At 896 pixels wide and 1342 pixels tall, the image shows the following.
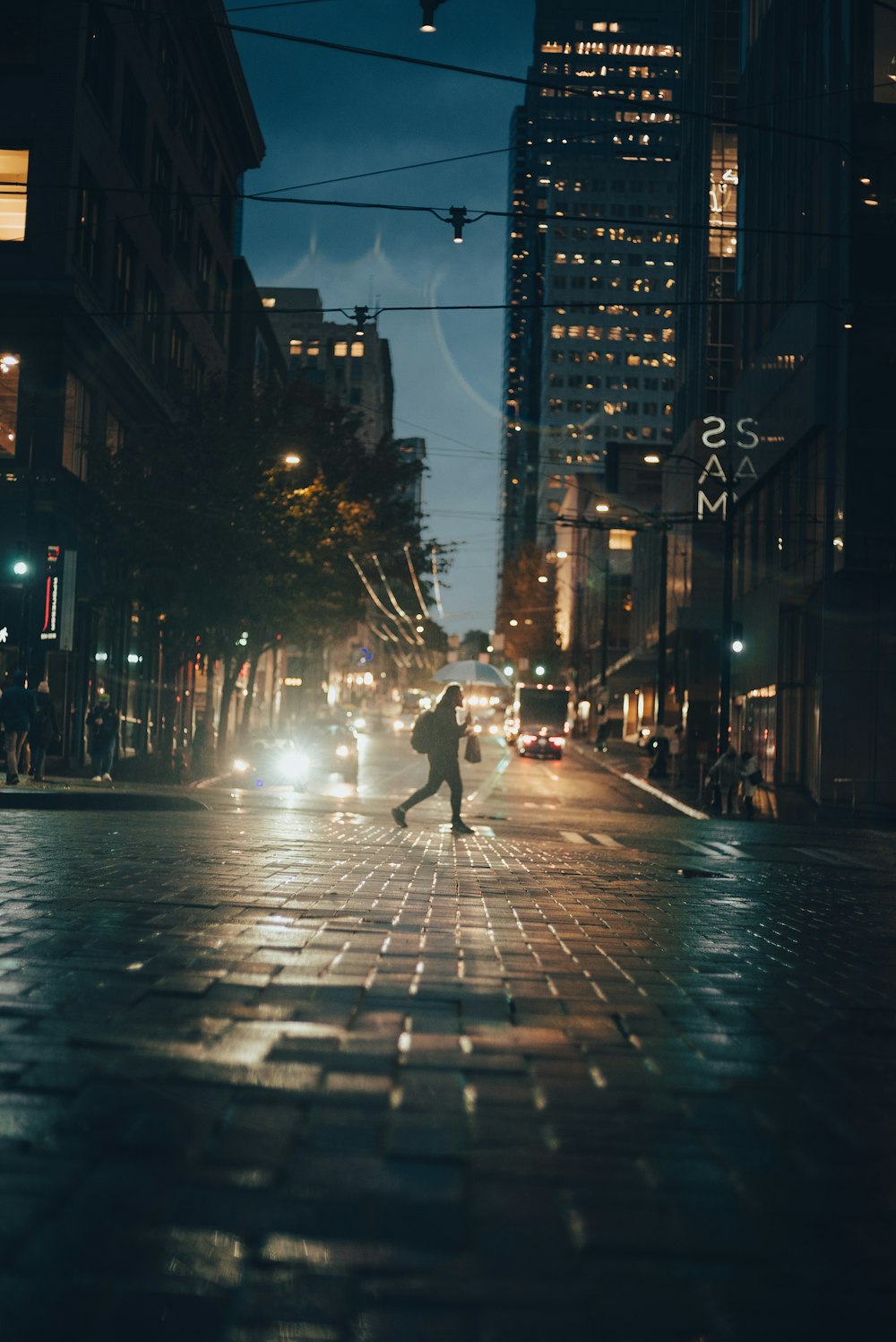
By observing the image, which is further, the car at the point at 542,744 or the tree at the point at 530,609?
the tree at the point at 530,609

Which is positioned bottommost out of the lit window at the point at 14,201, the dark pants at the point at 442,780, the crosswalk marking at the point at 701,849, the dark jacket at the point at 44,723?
the crosswalk marking at the point at 701,849

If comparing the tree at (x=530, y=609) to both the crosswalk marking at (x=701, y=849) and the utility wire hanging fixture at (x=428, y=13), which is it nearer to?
the crosswalk marking at (x=701, y=849)

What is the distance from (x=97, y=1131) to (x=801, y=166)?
1557 inches

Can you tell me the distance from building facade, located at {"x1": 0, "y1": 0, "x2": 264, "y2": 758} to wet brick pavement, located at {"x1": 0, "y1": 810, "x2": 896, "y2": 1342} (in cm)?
2123

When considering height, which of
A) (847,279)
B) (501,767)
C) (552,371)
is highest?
(552,371)

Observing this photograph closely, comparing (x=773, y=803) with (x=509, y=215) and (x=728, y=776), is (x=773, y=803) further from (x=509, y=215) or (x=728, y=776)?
(x=509, y=215)

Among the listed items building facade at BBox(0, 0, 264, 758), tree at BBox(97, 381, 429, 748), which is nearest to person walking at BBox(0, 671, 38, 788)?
building facade at BBox(0, 0, 264, 758)

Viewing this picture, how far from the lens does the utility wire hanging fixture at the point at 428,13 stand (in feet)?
50.4

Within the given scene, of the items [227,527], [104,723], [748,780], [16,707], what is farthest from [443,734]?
[227,527]

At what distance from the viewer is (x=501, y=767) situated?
171 ft

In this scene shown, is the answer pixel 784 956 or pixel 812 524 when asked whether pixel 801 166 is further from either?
pixel 784 956

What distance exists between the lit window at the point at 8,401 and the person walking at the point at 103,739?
6186 mm

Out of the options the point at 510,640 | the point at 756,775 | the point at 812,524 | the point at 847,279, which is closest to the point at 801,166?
the point at 847,279

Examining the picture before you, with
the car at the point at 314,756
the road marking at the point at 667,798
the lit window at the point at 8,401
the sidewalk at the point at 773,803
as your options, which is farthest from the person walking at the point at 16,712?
the sidewalk at the point at 773,803
